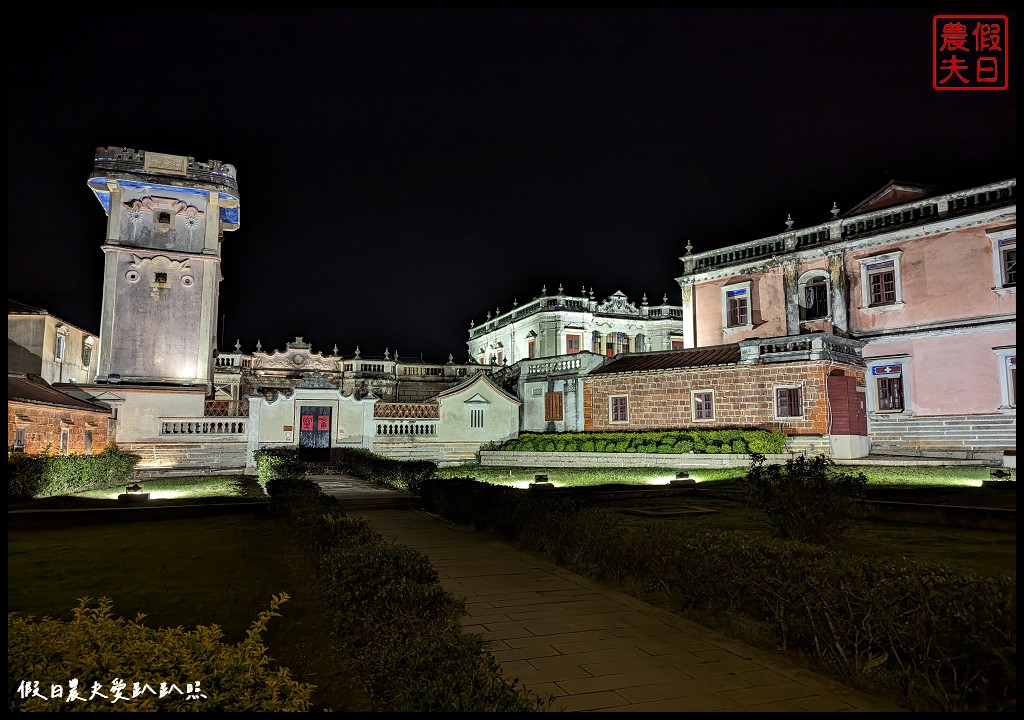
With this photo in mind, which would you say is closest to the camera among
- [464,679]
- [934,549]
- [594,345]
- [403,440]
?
[464,679]

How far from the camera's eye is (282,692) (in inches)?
142

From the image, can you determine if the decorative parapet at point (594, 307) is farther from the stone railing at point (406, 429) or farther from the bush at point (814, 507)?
the bush at point (814, 507)

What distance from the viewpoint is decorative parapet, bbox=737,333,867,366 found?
23.8 metres

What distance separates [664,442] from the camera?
23.0m

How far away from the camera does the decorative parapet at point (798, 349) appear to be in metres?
23.8

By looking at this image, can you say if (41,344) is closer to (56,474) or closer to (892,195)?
(56,474)

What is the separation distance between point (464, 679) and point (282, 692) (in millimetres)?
1046

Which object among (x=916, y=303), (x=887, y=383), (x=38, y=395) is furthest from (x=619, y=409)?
(x=38, y=395)

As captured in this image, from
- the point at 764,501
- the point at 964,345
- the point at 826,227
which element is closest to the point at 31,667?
the point at 764,501

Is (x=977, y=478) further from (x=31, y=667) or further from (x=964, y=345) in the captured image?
(x=31, y=667)

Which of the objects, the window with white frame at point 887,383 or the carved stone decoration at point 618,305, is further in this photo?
the carved stone decoration at point 618,305

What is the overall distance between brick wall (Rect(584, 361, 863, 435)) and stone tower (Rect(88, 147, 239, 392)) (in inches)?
698

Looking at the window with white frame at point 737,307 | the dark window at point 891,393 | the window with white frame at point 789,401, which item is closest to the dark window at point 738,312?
the window with white frame at point 737,307

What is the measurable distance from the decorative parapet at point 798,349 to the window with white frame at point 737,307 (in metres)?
5.67
